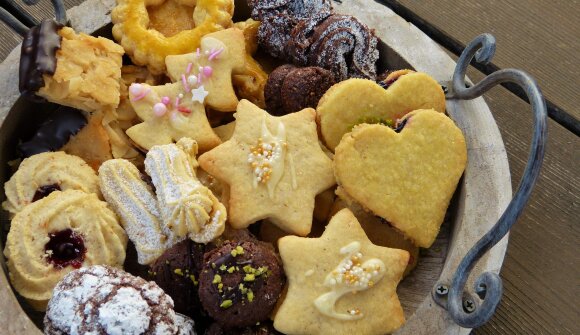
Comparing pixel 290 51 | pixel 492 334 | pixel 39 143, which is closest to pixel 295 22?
pixel 290 51

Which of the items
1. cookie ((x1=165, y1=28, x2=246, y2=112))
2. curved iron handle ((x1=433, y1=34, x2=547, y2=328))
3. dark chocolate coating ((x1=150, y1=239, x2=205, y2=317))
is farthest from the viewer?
cookie ((x1=165, y1=28, x2=246, y2=112))

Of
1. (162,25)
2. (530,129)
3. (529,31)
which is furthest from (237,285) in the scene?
(529,31)

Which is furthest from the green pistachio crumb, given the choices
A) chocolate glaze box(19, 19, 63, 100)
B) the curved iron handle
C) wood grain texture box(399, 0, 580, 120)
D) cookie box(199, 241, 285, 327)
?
wood grain texture box(399, 0, 580, 120)

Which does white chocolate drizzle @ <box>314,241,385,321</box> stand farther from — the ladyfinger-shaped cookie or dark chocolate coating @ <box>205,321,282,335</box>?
the ladyfinger-shaped cookie

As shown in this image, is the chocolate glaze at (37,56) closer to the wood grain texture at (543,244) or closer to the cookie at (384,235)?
the cookie at (384,235)

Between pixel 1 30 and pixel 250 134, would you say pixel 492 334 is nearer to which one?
pixel 250 134

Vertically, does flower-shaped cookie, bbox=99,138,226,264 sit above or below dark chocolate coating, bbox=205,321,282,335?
above
